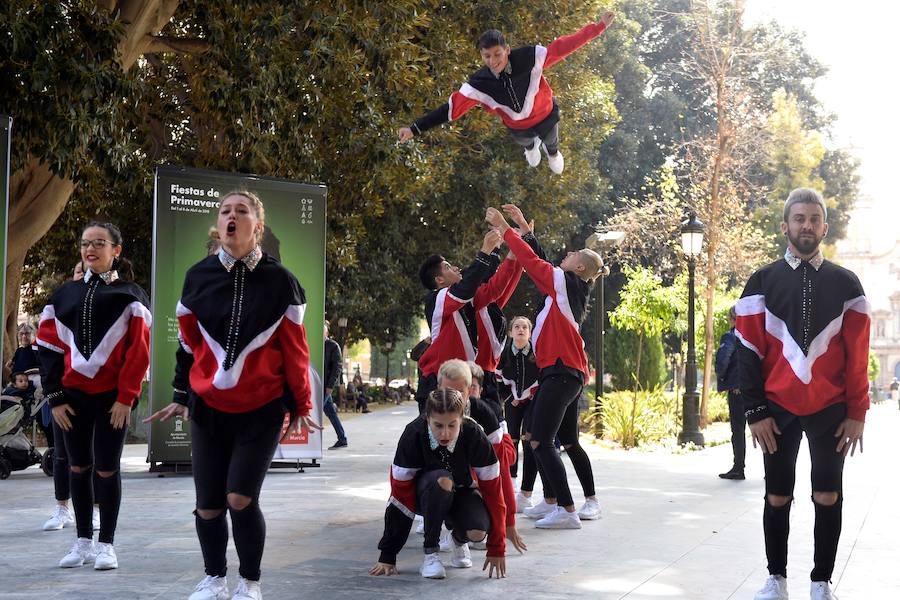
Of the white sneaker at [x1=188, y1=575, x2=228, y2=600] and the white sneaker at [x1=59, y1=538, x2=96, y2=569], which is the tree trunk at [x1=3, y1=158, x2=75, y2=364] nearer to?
the white sneaker at [x1=59, y1=538, x2=96, y2=569]

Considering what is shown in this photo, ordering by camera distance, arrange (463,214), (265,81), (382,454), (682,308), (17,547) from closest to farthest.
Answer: (17,547) < (265,81) < (382,454) < (682,308) < (463,214)

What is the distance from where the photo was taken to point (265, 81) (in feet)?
45.5

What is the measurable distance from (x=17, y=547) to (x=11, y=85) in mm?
5999

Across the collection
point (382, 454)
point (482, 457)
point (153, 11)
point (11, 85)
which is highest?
point (153, 11)

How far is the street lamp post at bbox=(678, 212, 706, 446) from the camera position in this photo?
18.5 metres

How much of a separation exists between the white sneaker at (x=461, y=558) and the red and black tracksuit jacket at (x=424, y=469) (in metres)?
0.41

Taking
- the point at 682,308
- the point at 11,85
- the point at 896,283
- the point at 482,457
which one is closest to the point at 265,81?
the point at 11,85

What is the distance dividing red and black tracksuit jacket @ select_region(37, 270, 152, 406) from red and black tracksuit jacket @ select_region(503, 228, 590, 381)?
2.75 meters

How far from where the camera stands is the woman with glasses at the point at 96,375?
21.8 ft

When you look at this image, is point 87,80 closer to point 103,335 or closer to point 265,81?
point 265,81

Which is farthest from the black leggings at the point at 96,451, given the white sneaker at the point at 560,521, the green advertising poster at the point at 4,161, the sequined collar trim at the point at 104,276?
the white sneaker at the point at 560,521

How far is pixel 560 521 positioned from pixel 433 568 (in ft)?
7.01

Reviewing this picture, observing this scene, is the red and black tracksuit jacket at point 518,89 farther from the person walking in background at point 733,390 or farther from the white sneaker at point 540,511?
the person walking in background at point 733,390

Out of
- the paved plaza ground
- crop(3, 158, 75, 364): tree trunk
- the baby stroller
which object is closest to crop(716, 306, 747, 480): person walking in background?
the paved plaza ground
